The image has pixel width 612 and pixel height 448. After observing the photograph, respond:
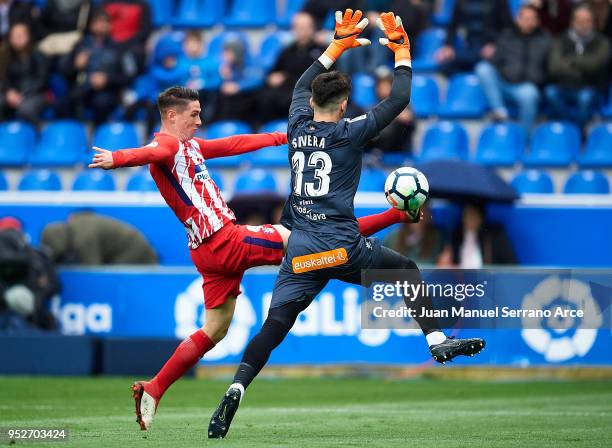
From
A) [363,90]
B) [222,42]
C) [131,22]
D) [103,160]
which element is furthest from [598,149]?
[103,160]

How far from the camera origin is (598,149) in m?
15.8

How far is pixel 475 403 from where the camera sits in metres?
10.8

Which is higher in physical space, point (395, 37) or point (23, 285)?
point (395, 37)

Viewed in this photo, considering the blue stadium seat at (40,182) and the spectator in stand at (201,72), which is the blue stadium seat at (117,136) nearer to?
the blue stadium seat at (40,182)

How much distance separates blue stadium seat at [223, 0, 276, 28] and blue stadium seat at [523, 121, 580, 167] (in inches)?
184

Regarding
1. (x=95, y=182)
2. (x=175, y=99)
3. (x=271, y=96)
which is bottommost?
(x=95, y=182)

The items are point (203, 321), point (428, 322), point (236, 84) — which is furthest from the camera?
point (236, 84)

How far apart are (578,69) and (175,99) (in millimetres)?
8442

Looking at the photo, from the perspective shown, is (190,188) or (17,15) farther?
(17,15)

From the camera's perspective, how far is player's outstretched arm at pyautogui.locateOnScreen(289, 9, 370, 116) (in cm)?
841

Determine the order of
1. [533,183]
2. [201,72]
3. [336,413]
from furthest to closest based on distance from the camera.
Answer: [201,72], [533,183], [336,413]

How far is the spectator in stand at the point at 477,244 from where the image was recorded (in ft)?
45.3

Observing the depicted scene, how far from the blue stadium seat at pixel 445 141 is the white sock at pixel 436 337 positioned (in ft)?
25.8

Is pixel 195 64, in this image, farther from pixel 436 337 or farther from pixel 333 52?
pixel 436 337
